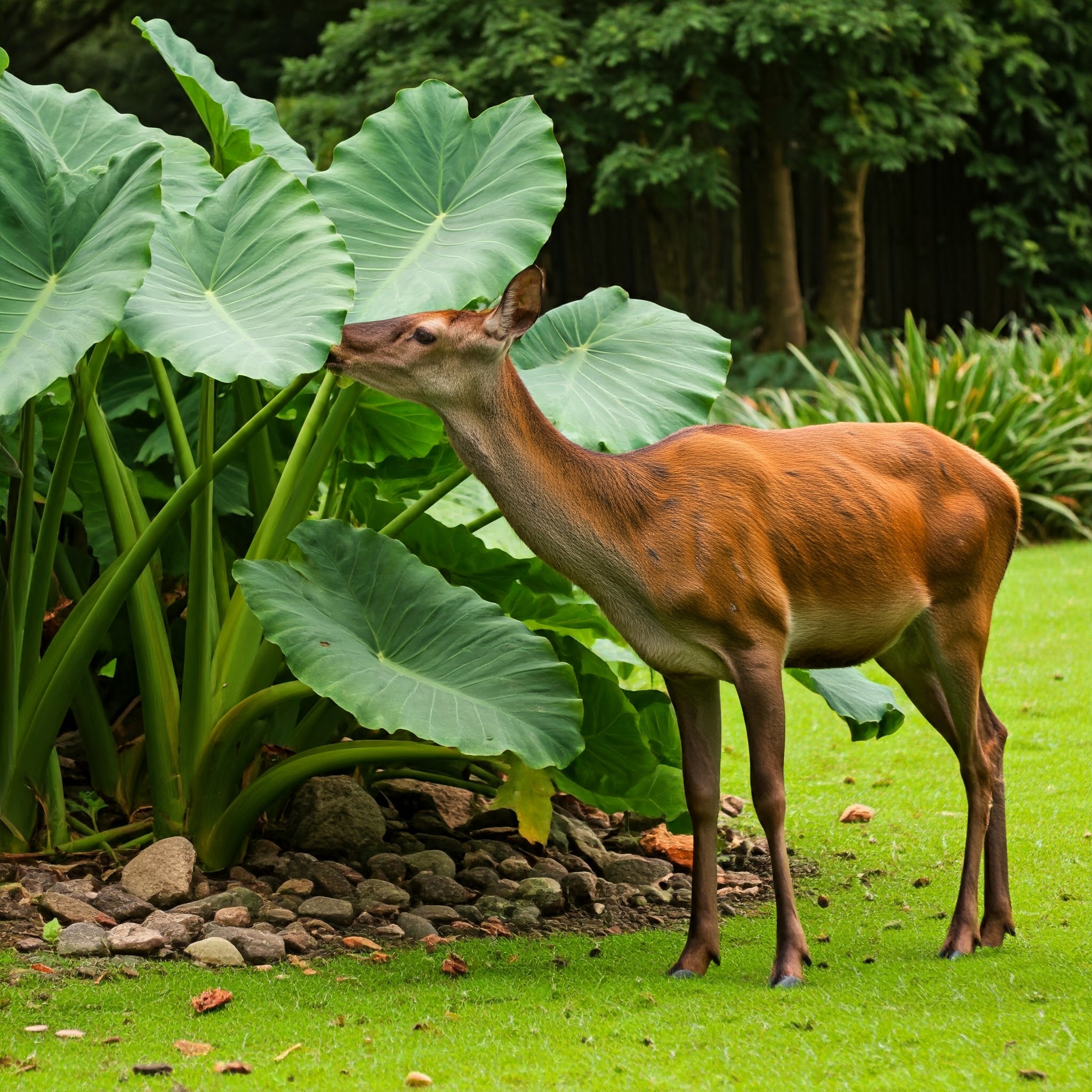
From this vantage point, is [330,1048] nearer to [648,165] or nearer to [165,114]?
[648,165]

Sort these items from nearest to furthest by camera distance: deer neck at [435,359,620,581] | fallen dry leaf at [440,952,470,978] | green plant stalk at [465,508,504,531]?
deer neck at [435,359,620,581] → fallen dry leaf at [440,952,470,978] → green plant stalk at [465,508,504,531]

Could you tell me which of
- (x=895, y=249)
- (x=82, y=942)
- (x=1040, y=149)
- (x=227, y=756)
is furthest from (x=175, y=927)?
(x=895, y=249)

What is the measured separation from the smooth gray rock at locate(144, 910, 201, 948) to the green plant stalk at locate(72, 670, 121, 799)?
0.78 m

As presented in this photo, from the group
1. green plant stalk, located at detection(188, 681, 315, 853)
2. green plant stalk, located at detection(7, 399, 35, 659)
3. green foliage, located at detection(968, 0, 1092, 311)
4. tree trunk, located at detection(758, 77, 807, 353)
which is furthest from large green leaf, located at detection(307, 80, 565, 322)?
green foliage, located at detection(968, 0, 1092, 311)

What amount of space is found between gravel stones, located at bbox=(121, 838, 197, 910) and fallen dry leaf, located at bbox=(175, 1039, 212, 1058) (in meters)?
0.86

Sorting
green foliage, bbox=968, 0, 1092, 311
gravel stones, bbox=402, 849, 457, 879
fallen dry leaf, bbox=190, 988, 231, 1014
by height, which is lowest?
gravel stones, bbox=402, 849, 457, 879

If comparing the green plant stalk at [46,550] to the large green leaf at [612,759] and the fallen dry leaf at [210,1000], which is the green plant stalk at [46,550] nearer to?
the fallen dry leaf at [210,1000]

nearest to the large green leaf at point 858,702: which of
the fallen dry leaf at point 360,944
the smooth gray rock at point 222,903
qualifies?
the fallen dry leaf at point 360,944

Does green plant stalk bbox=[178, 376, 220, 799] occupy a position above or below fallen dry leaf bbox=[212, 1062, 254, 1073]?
above

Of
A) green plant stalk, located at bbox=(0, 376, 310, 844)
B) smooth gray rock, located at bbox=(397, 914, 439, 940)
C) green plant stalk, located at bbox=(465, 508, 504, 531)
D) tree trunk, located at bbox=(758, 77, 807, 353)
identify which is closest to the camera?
green plant stalk, located at bbox=(0, 376, 310, 844)

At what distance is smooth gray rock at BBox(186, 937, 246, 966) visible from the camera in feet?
11.7

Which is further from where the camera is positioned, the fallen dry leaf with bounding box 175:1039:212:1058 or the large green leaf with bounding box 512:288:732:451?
the large green leaf with bounding box 512:288:732:451

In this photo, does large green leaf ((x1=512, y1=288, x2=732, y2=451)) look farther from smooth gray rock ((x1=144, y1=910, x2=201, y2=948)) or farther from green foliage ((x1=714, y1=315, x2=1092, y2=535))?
green foliage ((x1=714, y1=315, x2=1092, y2=535))

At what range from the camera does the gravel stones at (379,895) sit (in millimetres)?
4059
